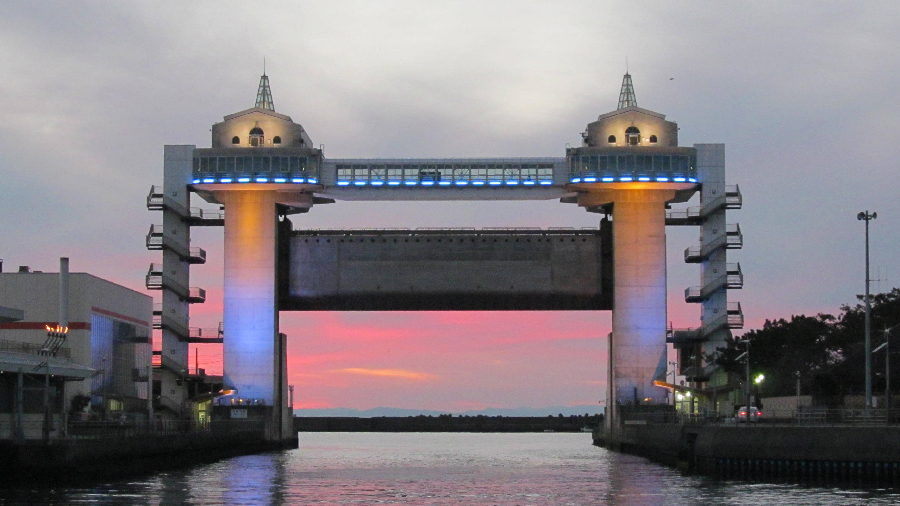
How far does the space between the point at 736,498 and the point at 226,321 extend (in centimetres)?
5921

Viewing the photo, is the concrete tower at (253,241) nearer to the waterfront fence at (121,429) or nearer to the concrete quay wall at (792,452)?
the waterfront fence at (121,429)

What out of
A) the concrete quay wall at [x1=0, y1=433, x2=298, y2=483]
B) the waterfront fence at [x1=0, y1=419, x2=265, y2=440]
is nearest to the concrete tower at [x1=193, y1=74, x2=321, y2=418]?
the waterfront fence at [x1=0, y1=419, x2=265, y2=440]

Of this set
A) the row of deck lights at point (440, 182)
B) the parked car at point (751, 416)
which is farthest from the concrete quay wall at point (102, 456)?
the parked car at point (751, 416)

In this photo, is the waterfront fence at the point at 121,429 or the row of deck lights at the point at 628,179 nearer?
the waterfront fence at the point at 121,429

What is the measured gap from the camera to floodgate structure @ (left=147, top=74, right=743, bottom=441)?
107m

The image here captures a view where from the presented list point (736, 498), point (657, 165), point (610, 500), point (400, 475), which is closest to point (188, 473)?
point (400, 475)

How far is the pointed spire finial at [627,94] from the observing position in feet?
375

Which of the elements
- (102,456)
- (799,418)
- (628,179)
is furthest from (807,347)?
(102,456)

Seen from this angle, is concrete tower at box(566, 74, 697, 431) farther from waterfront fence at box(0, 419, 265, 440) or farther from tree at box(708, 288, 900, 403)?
waterfront fence at box(0, 419, 265, 440)

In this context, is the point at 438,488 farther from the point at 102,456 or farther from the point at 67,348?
the point at 67,348

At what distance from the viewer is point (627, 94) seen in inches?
4513

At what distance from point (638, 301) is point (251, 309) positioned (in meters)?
30.8

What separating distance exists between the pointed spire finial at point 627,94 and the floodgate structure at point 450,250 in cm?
416

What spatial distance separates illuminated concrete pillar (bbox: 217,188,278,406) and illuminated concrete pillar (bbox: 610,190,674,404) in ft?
90.5
